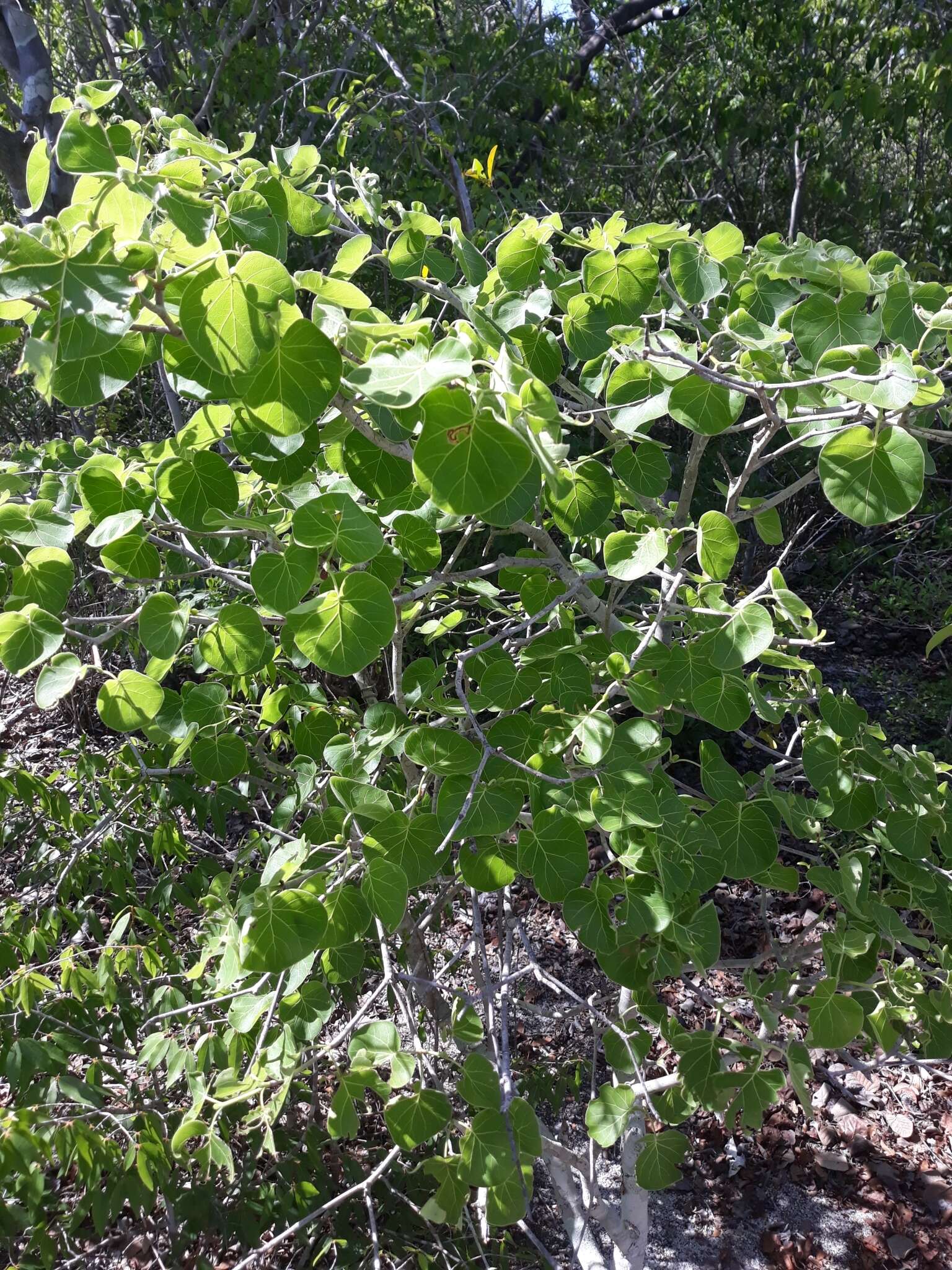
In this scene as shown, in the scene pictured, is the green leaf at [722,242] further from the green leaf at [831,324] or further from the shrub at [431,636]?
the green leaf at [831,324]

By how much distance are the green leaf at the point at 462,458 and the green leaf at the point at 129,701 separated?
556 millimetres

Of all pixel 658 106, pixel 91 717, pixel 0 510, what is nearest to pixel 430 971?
pixel 0 510

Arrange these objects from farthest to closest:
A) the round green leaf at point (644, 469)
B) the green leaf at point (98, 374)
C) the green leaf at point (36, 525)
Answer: the round green leaf at point (644, 469), the green leaf at point (36, 525), the green leaf at point (98, 374)

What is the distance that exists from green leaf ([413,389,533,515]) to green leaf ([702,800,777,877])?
2.34 ft

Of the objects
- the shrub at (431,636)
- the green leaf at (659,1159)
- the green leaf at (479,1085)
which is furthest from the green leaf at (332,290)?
the green leaf at (659,1159)

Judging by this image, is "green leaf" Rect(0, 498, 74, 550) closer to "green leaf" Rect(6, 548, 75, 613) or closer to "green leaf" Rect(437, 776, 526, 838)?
"green leaf" Rect(6, 548, 75, 613)

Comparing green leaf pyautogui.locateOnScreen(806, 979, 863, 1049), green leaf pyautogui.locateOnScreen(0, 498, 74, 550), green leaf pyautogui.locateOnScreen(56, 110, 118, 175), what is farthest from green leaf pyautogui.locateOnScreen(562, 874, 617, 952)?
green leaf pyautogui.locateOnScreen(56, 110, 118, 175)

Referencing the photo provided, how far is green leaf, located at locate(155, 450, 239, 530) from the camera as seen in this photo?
1.05 metres

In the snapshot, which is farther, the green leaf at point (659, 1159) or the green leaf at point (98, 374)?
the green leaf at point (659, 1159)

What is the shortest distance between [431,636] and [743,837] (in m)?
0.66

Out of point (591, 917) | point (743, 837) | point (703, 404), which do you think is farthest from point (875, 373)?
point (591, 917)

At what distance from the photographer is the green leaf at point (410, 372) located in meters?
0.68

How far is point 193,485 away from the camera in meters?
1.06

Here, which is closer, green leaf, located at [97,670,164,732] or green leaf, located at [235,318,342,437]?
green leaf, located at [235,318,342,437]
